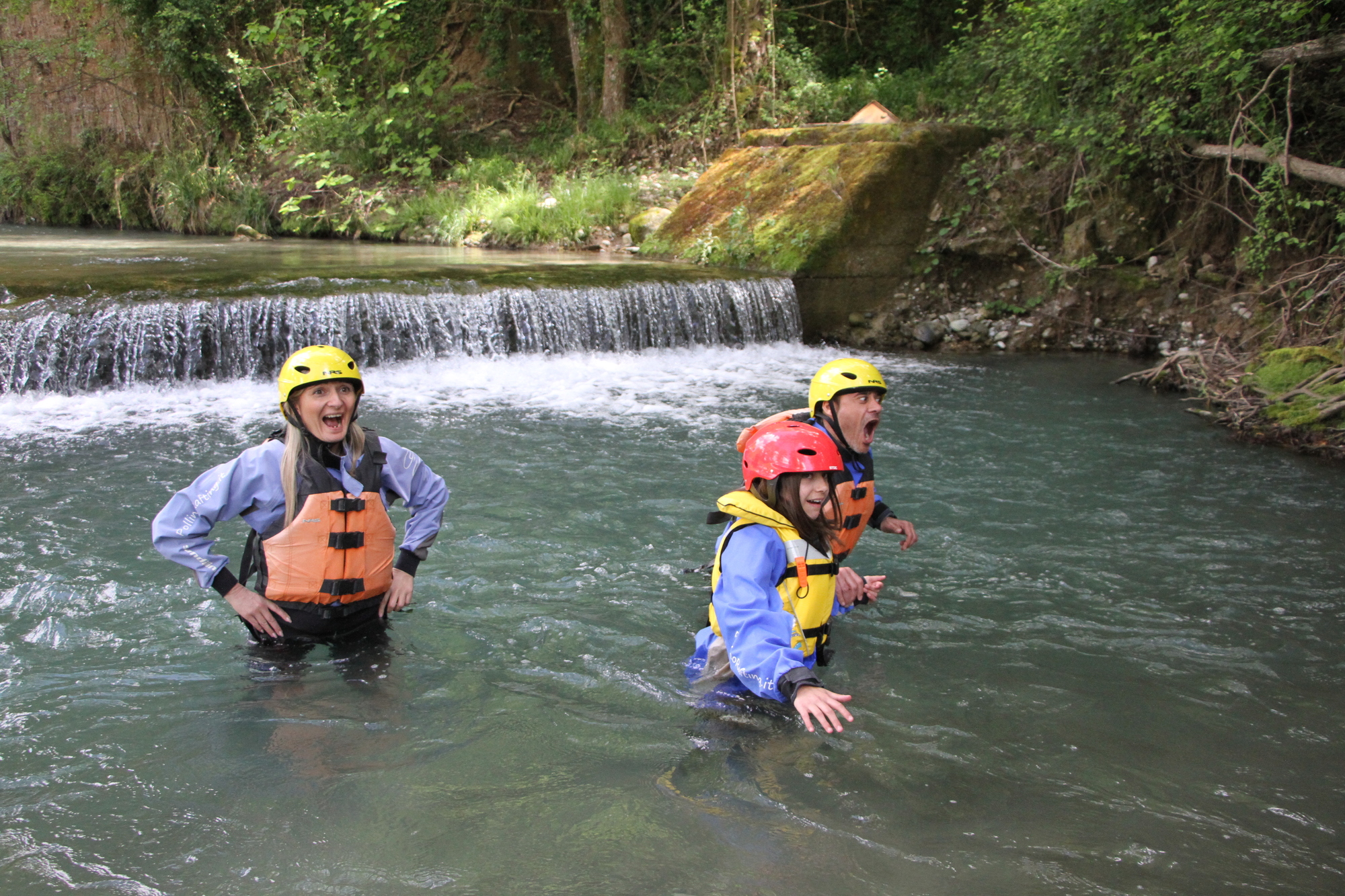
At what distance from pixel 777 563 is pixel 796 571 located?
0.25 feet

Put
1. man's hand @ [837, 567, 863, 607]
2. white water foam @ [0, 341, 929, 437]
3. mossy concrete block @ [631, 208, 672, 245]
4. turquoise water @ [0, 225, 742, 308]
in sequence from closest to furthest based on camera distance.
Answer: man's hand @ [837, 567, 863, 607] → white water foam @ [0, 341, 929, 437] → turquoise water @ [0, 225, 742, 308] → mossy concrete block @ [631, 208, 672, 245]

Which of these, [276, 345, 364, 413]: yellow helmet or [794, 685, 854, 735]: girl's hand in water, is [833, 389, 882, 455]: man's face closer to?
[794, 685, 854, 735]: girl's hand in water

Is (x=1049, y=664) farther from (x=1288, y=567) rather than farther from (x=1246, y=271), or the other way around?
(x=1246, y=271)

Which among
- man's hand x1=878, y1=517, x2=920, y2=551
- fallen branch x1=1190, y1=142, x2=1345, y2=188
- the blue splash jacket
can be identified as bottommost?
man's hand x1=878, y1=517, x2=920, y2=551

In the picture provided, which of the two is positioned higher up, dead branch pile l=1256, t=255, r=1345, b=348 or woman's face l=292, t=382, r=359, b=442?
dead branch pile l=1256, t=255, r=1345, b=348

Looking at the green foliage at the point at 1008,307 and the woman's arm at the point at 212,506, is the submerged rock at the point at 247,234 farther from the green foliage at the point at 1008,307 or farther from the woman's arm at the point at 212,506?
the woman's arm at the point at 212,506

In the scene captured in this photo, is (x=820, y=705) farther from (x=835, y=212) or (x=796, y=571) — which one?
(x=835, y=212)

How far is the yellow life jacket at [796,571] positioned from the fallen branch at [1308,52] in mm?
8471

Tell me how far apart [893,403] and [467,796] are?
6831mm

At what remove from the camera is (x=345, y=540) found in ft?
12.1

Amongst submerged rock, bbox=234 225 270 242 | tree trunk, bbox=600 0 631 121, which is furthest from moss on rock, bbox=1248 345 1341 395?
submerged rock, bbox=234 225 270 242

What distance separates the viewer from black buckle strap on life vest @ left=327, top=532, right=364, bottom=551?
145 inches

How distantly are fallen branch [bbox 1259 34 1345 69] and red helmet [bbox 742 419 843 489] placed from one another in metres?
8.31

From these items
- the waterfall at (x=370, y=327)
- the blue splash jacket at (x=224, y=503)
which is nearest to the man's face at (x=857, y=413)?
the blue splash jacket at (x=224, y=503)
